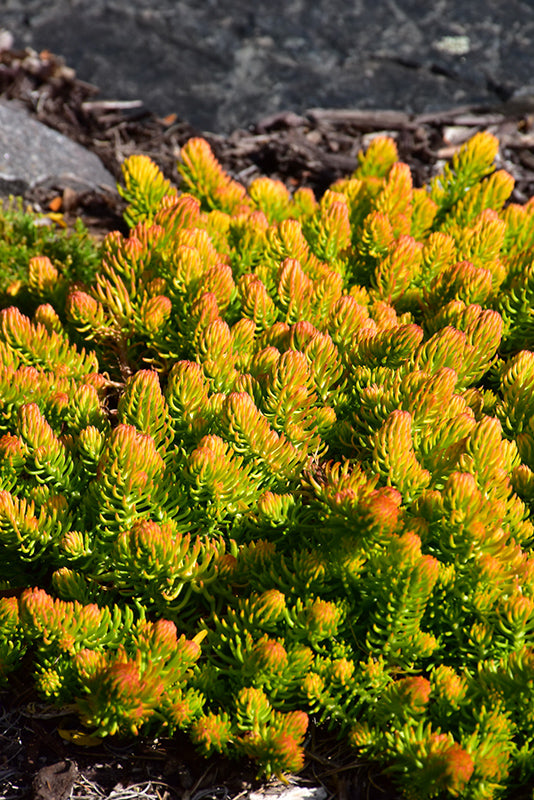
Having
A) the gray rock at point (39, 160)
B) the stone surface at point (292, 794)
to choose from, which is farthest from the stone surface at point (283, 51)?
the stone surface at point (292, 794)

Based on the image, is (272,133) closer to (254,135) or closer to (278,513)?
(254,135)

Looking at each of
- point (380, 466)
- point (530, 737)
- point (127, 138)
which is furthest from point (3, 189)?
point (530, 737)

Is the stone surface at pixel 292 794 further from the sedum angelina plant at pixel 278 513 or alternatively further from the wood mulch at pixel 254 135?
the wood mulch at pixel 254 135

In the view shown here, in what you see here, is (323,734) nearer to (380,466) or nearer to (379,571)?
(379,571)

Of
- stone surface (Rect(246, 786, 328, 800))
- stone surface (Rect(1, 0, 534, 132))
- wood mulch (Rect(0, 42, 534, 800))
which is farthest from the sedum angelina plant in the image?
stone surface (Rect(1, 0, 534, 132))

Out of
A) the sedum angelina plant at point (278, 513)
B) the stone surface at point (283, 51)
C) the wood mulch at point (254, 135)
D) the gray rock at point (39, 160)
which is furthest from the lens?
the stone surface at point (283, 51)

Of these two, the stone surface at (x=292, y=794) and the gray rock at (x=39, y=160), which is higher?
the gray rock at (x=39, y=160)
